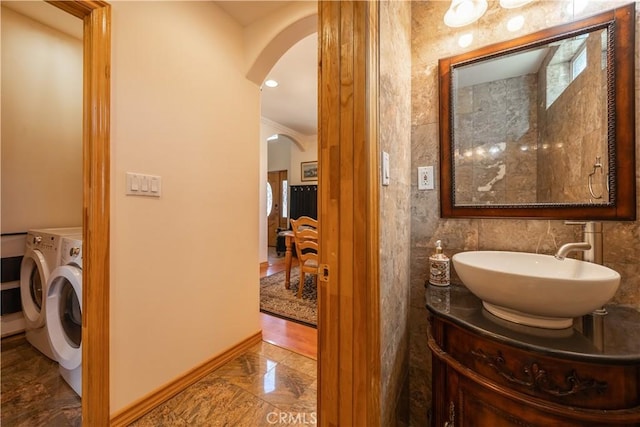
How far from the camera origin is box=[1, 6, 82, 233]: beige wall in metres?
1.98

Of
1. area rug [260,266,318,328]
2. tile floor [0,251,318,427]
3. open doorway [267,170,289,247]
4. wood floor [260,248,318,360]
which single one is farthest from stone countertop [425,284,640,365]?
open doorway [267,170,289,247]

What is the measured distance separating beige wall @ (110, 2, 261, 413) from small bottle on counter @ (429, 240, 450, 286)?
4.44 ft

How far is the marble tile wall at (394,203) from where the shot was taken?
882 millimetres

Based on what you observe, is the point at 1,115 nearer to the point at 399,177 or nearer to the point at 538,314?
the point at 399,177

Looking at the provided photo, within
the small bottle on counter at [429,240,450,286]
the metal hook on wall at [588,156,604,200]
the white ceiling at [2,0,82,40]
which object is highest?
the white ceiling at [2,0,82,40]

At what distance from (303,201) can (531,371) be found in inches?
221

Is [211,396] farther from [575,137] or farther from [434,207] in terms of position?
[575,137]

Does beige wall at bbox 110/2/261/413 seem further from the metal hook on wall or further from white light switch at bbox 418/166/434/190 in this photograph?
the metal hook on wall

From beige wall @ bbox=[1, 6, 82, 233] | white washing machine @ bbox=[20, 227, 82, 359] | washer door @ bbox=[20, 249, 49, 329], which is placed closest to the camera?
white washing machine @ bbox=[20, 227, 82, 359]

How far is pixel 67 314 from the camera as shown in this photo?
4.90ft

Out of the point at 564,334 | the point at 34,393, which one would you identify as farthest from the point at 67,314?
the point at 564,334

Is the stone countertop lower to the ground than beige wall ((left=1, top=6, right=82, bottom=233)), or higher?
lower

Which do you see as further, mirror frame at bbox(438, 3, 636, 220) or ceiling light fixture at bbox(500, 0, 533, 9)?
ceiling light fixture at bbox(500, 0, 533, 9)

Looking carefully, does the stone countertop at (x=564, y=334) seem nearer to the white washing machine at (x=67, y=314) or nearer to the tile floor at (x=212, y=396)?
the tile floor at (x=212, y=396)
